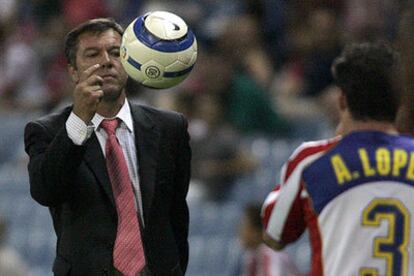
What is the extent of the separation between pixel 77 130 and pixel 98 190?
0.34 m

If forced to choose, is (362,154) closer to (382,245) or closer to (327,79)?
(382,245)

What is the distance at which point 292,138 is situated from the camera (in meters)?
12.4

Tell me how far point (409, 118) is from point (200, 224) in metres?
Answer: 5.48

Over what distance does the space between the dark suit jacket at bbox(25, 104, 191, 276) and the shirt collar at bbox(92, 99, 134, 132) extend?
0.10 feet

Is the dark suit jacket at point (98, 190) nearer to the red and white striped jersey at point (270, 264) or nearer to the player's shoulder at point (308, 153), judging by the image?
the player's shoulder at point (308, 153)

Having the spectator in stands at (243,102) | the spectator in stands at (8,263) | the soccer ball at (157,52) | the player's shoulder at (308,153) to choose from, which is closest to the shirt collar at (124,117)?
the soccer ball at (157,52)

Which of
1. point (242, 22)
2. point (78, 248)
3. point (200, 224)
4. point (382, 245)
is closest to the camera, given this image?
point (382, 245)

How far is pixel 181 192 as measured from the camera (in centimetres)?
675

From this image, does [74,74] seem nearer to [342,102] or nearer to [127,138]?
[127,138]

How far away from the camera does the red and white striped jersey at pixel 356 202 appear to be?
18.0 feet

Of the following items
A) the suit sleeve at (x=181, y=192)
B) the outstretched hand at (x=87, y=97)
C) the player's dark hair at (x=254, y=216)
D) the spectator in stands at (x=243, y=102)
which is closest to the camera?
the outstretched hand at (x=87, y=97)

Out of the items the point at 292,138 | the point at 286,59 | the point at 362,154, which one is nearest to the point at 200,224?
the point at 292,138

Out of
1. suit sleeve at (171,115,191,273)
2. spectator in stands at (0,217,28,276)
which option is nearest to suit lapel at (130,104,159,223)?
suit sleeve at (171,115,191,273)

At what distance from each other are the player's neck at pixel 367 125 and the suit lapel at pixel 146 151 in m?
1.25
